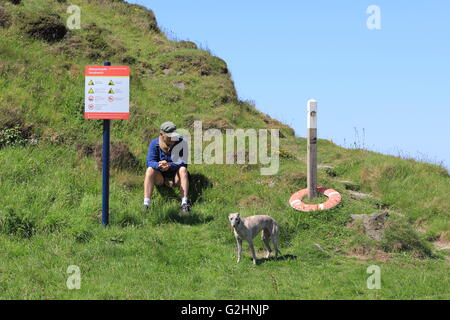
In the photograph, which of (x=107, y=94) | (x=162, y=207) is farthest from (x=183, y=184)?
(x=107, y=94)

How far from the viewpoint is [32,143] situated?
1170 centimetres

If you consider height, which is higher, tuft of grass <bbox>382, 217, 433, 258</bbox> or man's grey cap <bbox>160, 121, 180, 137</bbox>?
man's grey cap <bbox>160, 121, 180, 137</bbox>

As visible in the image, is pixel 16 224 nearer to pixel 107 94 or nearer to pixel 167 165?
pixel 107 94

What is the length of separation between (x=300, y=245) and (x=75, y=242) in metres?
3.75

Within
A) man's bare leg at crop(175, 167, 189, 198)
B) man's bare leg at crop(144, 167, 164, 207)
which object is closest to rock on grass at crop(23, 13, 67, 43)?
man's bare leg at crop(144, 167, 164, 207)

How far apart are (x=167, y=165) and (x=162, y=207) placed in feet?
2.98

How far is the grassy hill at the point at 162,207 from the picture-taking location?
22.9 feet

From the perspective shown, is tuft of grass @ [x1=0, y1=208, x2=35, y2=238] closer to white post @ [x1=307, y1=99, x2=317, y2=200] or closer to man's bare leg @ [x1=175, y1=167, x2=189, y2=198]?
man's bare leg @ [x1=175, y1=167, x2=189, y2=198]

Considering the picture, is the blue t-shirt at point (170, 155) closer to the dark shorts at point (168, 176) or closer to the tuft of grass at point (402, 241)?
the dark shorts at point (168, 176)

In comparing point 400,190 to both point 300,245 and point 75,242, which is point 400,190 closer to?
point 300,245

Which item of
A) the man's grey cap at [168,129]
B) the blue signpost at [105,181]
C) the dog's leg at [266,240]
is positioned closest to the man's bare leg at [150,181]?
the man's grey cap at [168,129]

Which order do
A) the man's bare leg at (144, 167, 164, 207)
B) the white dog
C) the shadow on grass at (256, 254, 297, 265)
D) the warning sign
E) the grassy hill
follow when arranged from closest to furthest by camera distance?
the grassy hill < the white dog < the shadow on grass at (256, 254, 297, 265) < the warning sign < the man's bare leg at (144, 167, 164, 207)

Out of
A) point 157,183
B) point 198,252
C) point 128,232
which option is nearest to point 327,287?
point 198,252

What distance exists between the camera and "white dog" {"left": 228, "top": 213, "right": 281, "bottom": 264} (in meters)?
7.73
